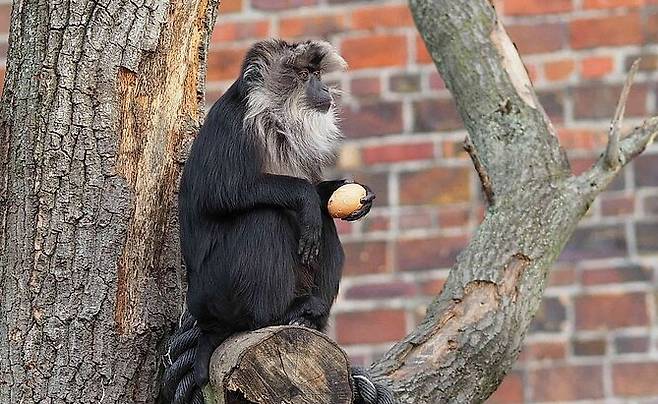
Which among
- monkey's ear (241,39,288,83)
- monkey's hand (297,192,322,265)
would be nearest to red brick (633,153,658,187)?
monkey's ear (241,39,288,83)

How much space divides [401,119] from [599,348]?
1.10 metres

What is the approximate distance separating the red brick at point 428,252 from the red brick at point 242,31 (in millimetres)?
950

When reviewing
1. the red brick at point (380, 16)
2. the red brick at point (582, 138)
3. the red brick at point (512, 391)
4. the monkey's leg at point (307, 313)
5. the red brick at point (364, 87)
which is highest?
the red brick at point (380, 16)

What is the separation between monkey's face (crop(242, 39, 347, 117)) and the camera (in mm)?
3176

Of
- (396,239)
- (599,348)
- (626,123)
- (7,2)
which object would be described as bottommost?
(599,348)

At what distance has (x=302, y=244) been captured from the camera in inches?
115

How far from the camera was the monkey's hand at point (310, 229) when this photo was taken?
2904 mm

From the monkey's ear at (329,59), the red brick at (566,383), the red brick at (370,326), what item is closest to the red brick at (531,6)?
the red brick at (370,326)

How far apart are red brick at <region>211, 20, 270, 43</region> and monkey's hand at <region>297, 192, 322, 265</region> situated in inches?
83.0

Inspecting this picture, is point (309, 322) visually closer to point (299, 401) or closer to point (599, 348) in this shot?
point (299, 401)

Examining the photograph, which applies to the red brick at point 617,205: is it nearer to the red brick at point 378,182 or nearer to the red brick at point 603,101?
the red brick at point 603,101

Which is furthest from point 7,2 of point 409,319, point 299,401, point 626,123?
point 299,401

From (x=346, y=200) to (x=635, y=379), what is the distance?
6.85ft

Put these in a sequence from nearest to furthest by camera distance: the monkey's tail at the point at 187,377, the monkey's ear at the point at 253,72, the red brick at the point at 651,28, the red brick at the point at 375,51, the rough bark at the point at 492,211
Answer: the monkey's tail at the point at 187,377, the rough bark at the point at 492,211, the monkey's ear at the point at 253,72, the red brick at the point at 651,28, the red brick at the point at 375,51
